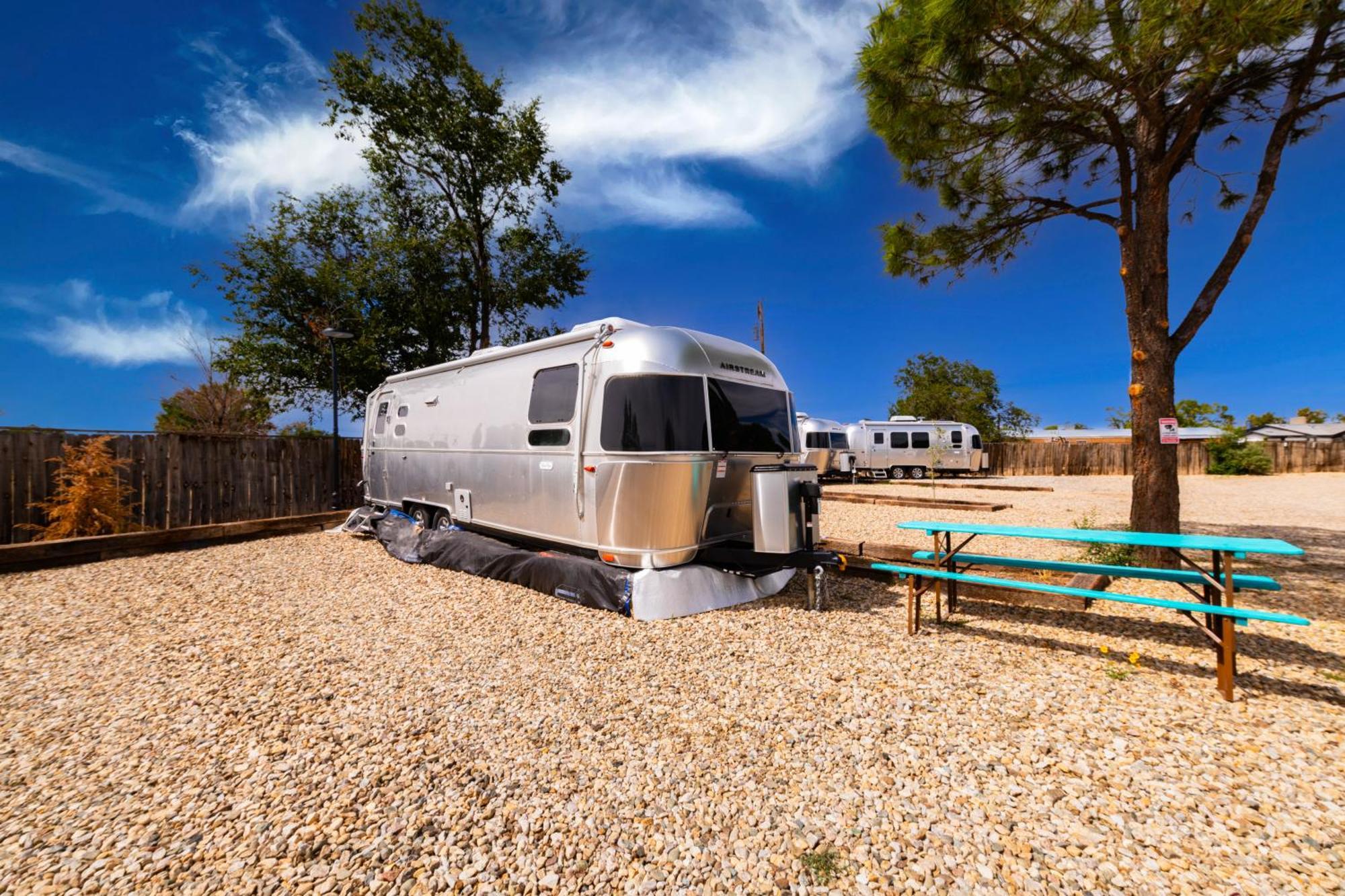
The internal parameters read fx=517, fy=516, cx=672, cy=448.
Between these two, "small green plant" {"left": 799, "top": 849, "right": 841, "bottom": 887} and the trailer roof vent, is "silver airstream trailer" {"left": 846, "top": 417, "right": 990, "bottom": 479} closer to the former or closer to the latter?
the trailer roof vent

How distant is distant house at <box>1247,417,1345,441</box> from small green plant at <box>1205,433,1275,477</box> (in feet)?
59.9

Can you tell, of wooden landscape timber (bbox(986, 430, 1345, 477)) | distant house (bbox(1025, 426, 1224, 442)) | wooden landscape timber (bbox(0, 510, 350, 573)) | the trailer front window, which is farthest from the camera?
distant house (bbox(1025, 426, 1224, 442))

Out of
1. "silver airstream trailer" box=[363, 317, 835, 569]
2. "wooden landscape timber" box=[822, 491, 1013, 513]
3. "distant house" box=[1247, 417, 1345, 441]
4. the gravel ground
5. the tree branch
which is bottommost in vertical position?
the gravel ground

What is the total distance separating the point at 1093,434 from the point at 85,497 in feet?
222

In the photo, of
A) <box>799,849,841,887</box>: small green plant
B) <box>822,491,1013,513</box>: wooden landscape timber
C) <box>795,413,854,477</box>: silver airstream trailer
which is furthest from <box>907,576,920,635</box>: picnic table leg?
<box>795,413,854,477</box>: silver airstream trailer

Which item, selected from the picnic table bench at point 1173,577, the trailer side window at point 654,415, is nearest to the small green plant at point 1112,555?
the picnic table bench at point 1173,577

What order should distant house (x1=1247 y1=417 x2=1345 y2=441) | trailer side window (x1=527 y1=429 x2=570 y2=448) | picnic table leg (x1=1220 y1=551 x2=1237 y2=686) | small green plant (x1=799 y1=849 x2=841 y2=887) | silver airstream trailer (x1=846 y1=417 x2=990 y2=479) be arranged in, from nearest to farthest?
small green plant (x1=799 y1=849 x2=841 y2=887) < picnic table leg (x1=1220 y1=551 x2=1237 y2=686) < trailer side window (x1=527 y1=429 x2=570 y2=448) < silver airstream trailer (x1=846 y1=417 x2=990 y2=479) < distant house (x1=1247 y1=417 x2=1345 y2=441)

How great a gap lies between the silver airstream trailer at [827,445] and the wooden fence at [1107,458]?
11.7 metres

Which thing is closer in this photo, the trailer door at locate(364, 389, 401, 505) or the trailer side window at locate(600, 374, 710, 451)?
the trailer side window at locate(600, 374, 710, 451)

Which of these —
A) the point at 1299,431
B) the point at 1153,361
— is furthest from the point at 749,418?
the point at 1299,431

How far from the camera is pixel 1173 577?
359cm

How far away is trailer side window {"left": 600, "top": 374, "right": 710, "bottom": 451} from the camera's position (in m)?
4.95

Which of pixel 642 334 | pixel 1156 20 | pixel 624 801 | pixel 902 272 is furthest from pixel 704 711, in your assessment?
pixel 902 272

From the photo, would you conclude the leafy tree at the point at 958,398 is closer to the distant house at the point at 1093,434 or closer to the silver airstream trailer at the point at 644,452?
the distant house at the point at 1093,434
